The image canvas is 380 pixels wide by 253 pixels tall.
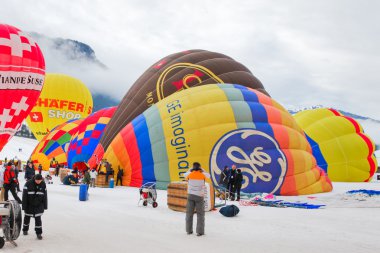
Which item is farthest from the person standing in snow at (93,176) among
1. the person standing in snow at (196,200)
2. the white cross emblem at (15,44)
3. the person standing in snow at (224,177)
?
the person standing in snow at (196,200)

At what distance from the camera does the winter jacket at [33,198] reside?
666 cm

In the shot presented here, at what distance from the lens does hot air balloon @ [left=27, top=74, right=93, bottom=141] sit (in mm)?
38188

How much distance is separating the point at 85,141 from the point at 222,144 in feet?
36.4

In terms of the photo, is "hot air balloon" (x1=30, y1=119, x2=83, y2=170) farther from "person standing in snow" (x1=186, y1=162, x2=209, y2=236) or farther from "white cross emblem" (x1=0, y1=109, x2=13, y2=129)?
"person standing in snow" (x1=186, y1=162, x2=209, y2=236)

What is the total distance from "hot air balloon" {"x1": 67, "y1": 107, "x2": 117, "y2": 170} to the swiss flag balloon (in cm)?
506

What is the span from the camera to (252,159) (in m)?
14.1

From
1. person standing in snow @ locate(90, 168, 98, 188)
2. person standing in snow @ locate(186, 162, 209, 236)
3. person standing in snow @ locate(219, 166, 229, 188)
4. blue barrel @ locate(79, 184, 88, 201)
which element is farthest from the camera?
person standing in snow @ locate(90, 168, 98, 188)

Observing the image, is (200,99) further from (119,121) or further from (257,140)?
(119,121)

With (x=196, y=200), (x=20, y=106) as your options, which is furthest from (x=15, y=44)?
(x=196, y=200)

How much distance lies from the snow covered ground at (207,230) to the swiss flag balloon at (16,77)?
22.9 ft

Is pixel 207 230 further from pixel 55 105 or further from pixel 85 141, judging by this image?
pixel 55 105

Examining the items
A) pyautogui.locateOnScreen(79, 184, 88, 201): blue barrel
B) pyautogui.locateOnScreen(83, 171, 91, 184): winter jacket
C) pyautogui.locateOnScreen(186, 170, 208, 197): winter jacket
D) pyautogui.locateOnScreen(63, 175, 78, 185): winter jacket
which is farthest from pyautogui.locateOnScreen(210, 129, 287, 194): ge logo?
pyautogui.locateOnScreen(63, 175, 78, 185): winter jacket

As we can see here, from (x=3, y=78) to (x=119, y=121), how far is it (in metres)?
5.51

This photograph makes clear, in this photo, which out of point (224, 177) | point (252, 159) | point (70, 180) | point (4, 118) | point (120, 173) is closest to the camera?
point (224, 177)
